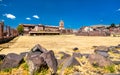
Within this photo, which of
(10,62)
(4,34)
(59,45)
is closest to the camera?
(10,62)

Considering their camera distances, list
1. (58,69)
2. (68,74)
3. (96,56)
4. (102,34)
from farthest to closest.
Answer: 1. (102,34)
2. (96,56)
3. (58,69)
4. (68,74)

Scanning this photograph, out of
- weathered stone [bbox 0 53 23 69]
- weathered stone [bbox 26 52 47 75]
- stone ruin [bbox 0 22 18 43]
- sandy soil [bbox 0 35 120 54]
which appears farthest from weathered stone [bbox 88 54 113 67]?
stone ruin [bbox 0 22 18 43]

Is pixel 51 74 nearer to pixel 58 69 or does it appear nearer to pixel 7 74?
pixel 58 69

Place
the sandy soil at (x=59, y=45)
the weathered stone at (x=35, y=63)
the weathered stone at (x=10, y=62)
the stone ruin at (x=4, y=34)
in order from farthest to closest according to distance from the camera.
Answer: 1. the stone ruin at (x=4, y=34)
2. the sandy soil at (x=59, y=45)
3. the weathered stone at (x=10, y=62)
4. the weathered stone at (x=35, y=63)

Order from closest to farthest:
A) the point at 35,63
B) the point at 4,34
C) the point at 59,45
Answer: the point at 35,63
the point at 59,45
the point at 4,34

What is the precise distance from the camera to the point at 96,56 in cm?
734

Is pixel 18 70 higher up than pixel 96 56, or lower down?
lower down

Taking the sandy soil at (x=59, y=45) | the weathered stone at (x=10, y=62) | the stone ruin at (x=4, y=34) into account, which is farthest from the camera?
the stone ruin at (x=4, y=34)

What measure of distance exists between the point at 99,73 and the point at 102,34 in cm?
3677

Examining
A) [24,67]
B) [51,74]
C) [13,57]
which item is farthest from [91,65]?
[13,57]

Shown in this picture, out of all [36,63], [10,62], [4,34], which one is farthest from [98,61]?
[4,34]

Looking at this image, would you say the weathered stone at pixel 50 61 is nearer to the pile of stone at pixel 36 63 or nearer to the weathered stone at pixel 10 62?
the pile of stone at pixel 36 63

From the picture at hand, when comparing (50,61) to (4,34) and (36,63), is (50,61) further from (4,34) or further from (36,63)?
(4,34)

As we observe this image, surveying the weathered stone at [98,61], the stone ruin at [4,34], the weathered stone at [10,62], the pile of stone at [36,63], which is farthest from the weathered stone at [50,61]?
the stone ruin at [4,34]
